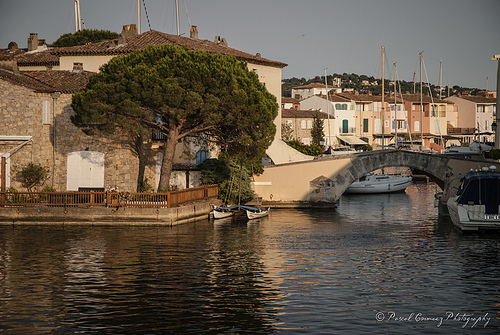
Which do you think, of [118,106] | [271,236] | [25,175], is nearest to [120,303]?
[271,236]

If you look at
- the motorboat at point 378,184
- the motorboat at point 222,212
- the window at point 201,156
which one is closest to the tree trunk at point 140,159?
the window at point 201,156

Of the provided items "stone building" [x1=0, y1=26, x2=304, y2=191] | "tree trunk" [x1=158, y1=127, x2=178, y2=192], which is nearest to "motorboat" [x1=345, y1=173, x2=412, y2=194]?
"stone building" [x1=0, y1=26, x2=304, y2=191]

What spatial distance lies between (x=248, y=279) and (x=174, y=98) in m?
19.2

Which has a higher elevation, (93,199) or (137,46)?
(137,46)

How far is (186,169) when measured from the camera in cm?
4975

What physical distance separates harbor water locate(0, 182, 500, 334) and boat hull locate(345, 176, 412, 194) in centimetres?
2934

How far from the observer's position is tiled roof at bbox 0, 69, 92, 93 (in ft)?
→ 153

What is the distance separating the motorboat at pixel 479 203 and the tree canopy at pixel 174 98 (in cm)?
1443

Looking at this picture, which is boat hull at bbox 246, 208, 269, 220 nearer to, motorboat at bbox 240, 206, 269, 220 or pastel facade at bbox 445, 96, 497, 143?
motorboat at bbox 240, 206, 269, 220

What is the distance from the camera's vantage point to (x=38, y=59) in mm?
62438

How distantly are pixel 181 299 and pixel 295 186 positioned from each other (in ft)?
106

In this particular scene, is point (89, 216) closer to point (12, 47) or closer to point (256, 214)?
point (256, 214)

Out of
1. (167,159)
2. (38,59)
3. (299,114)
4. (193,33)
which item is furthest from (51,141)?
(299,114)

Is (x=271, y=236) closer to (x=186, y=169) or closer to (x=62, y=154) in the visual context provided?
(x=186, y=169)
